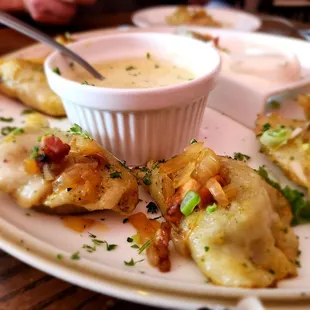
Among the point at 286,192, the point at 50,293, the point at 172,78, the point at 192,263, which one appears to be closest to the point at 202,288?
the point at 192,263

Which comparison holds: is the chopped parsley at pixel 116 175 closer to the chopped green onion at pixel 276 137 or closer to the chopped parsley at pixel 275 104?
the chopped green onion at pixel 276 137

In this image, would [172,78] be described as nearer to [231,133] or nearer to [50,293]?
[231,133]

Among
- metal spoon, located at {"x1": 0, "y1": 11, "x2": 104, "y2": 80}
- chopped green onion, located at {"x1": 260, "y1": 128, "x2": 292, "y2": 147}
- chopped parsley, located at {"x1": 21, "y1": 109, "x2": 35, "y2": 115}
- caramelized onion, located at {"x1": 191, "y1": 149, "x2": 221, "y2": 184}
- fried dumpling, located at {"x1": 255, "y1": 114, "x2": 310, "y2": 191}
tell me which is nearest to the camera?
caramelized onion, located at {"x1": 191, "y1": 149, "x2": 221, "y2": 184}

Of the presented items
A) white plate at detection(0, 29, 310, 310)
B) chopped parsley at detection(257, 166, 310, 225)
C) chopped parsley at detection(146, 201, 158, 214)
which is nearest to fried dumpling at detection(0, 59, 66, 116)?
white plate at detection(0, 29, 310, 310)

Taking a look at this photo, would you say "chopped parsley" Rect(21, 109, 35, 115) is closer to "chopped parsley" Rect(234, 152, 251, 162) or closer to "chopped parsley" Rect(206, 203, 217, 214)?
"chopped parsley" Rect(234, 152, 251, 162)

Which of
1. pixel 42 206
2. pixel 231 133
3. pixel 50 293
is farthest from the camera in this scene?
pixel 231 133
